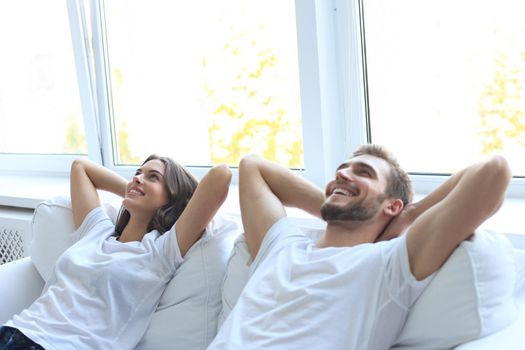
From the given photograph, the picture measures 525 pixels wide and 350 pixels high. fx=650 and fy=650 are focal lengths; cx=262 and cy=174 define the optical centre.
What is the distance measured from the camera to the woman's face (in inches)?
85.6

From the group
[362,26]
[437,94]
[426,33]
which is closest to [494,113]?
[437,94]

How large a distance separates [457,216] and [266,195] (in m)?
0.70

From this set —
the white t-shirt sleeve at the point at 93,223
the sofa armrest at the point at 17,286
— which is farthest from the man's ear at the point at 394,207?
the sofa armrest at the point at 17,286

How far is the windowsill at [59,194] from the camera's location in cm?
200

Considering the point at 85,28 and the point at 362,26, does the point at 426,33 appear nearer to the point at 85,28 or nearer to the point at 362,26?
the point at 362,26

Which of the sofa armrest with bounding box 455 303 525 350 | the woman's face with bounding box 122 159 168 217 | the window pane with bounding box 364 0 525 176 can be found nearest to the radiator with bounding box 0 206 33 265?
the woman's face with bounding box 122 159 168 217

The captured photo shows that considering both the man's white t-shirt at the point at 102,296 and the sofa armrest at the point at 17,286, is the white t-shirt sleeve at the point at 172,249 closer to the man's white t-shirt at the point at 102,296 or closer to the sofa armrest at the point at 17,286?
the man's white t-shirt at the point at 102,296

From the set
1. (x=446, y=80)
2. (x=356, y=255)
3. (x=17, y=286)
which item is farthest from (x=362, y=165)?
(x=17, y=286)

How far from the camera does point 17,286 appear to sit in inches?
90.0

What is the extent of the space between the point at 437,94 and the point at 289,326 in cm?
119

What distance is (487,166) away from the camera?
4.72 ft

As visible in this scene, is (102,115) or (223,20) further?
(102,115)

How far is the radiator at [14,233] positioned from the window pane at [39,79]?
2.43 feet

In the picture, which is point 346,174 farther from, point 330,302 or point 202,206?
point 202,206
